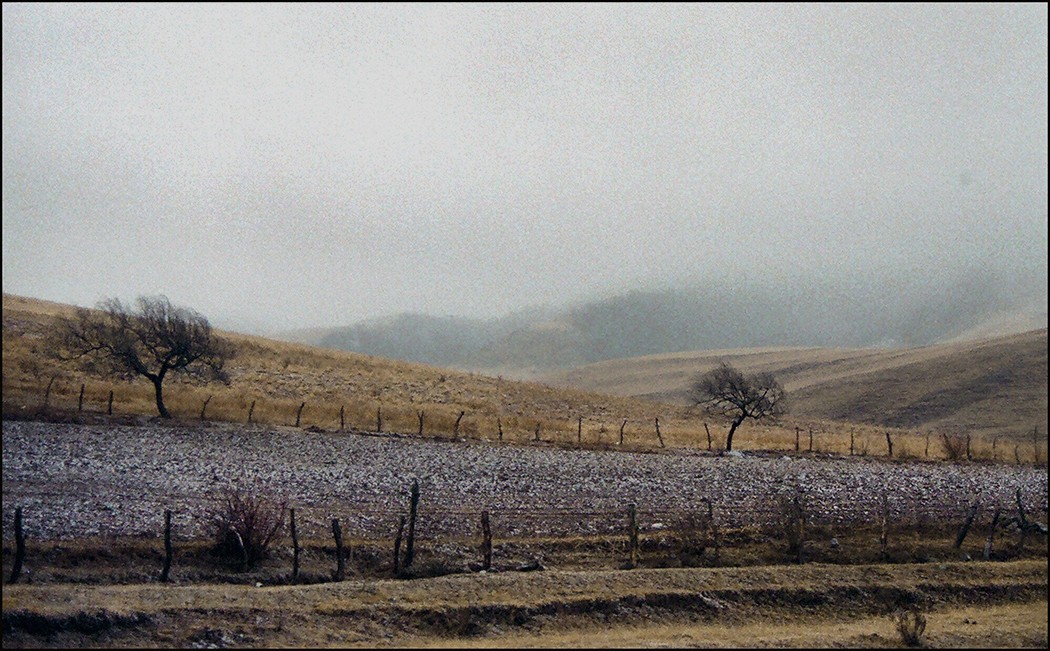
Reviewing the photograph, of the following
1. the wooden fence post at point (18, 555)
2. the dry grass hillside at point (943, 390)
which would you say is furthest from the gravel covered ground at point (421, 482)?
the dry grass hillside at point (943, 390)

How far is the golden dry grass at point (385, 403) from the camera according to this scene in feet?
147

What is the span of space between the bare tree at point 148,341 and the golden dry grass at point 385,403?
1.81 meters

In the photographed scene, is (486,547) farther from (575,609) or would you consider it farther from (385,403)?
(385,403)

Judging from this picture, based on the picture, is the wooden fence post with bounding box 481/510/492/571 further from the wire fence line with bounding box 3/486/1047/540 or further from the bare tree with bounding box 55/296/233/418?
the bare tree with bounding box 55/296/233/418

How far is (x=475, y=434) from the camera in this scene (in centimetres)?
4719

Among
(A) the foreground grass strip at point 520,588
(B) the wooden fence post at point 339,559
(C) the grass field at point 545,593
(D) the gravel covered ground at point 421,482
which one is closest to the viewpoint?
(C) the grass field at point 545,593

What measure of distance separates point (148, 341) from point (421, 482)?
21571 millimetres

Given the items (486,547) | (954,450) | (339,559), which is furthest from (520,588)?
(954,450)

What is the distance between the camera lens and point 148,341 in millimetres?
44312

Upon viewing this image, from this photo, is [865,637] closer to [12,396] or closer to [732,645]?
[732,645]

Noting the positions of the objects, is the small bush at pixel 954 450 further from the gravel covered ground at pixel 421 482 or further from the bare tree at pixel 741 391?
the bare tree at pixel 741 391

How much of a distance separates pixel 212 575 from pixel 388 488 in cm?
1046

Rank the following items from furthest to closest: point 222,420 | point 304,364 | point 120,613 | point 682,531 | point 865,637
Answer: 1. point 304,364
2. point 222,420
3. point 682,531
4. point 865,637
5. point 120,613

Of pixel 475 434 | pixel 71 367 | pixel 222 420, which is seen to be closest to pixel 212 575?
pixel 222 420
